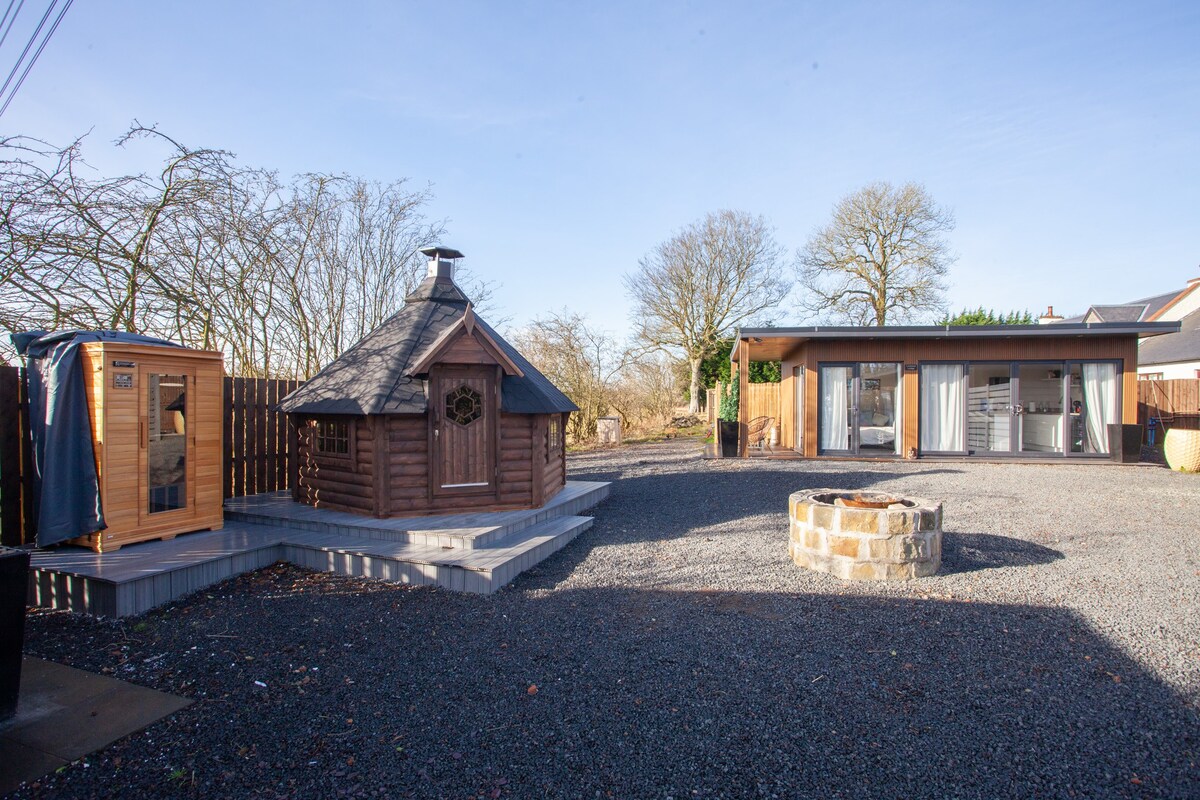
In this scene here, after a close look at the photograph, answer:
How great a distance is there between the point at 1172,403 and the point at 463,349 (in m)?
19.5

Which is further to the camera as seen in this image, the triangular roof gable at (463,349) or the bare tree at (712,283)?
the bare tree at (712,283)

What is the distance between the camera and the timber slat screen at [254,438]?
7.46 meters

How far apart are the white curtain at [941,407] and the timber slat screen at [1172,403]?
6.30 meters

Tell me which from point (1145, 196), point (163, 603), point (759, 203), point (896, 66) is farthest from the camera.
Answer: point (759, 203)

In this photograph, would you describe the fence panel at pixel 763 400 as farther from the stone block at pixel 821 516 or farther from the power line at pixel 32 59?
the power line at pixel 32 59

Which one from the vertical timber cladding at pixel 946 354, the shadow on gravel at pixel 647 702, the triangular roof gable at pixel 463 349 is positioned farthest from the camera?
the vertical timber cladding at pixel 946 354

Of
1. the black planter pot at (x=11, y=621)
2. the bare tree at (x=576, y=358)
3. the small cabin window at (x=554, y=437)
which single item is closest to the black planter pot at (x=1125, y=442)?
the bare tree at (x=576, y=358)

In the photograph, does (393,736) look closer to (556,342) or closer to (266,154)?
(266,154)

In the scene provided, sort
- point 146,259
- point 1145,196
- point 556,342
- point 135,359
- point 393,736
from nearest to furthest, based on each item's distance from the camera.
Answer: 1. point 393,736
2. point 135,359
3. point 146,259
4. point 1145,196
5. point 556,342

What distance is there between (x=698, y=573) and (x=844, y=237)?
23.3m

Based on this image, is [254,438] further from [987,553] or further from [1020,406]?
[1020,406]

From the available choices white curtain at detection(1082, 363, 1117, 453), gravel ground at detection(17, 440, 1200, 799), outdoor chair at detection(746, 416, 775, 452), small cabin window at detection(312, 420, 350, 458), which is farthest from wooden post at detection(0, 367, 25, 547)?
white curtain at detection(1082, 363, 1117, 453)

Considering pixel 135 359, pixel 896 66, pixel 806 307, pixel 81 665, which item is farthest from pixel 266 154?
pixel 806 307

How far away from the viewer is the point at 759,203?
2444 centimetres
